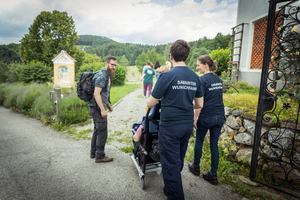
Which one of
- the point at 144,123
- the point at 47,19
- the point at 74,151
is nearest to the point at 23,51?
the point at 47,19

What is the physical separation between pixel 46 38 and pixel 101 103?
31.7 meters

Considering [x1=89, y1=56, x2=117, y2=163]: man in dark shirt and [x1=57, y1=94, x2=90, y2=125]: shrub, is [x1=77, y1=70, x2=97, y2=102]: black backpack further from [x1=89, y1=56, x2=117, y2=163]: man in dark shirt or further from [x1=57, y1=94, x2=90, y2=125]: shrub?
[x1=57, y1=94, x2=90, y2=125]: shrub

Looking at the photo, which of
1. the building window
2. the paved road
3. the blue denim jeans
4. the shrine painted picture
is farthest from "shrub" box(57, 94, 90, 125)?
the shrine painted picture

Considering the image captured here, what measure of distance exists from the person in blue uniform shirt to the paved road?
78 cm

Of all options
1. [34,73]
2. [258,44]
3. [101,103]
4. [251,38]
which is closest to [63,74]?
[34,73]

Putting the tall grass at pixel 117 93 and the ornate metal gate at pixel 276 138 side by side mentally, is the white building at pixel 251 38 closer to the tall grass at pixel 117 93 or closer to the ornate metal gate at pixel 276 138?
the ornate metal gate at pixel 276 138

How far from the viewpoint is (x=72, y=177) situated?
3109 mm

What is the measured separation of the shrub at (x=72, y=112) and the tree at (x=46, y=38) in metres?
26.3

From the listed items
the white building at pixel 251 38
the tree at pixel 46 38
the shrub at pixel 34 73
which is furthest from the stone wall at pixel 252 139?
the tree at pixel 46 38

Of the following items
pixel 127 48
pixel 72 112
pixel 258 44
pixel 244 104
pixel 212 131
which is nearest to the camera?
pixel 212 131

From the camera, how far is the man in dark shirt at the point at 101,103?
3.21 metres

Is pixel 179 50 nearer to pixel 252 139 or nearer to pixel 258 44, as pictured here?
pixel 252 139

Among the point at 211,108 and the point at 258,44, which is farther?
the point at 258,44

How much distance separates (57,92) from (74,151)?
3.18 meters
